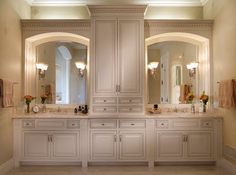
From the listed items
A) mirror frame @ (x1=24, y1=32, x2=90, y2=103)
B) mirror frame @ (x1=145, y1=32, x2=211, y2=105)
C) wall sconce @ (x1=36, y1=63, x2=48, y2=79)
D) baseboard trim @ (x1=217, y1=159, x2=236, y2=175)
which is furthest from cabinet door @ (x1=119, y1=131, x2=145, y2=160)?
wall sconce @ (x1=36, y1=63, x2=48, y2=79)

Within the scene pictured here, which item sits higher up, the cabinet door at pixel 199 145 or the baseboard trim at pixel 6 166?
the cabinet door at pixel 199 145

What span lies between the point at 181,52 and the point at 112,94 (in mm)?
1800

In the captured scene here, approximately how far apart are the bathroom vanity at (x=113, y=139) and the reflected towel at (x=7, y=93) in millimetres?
455

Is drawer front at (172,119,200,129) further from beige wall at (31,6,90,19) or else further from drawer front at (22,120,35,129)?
beige wall at (31,6,90,19)

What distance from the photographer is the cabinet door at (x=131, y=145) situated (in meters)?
4.46

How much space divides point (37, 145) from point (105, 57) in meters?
1.97

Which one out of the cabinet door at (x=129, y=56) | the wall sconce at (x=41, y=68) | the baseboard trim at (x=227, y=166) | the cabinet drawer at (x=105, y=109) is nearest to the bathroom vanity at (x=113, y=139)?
the baseboard trim at (x=227, y=166)

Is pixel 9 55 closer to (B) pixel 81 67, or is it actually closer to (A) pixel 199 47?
(B) pixel 81 67

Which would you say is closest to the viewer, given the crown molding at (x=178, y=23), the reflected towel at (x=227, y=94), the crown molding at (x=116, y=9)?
the reflected towel at (x=227, y=94)

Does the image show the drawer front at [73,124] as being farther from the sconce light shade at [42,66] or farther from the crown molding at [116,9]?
the crown molding at [116,9]

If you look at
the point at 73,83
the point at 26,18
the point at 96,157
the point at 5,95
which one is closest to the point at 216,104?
the point at 96,157

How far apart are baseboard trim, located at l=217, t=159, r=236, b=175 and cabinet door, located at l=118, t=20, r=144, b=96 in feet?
6.32

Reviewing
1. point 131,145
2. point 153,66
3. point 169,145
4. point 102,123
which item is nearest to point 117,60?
point 153,66

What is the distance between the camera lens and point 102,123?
176 inches
